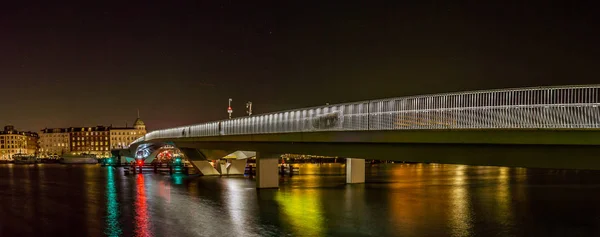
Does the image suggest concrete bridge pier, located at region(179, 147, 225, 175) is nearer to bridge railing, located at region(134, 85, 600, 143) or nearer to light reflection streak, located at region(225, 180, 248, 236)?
light reflection streak, located at region(225, 180, 248, 236)

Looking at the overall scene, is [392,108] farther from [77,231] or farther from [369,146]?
[77,231]

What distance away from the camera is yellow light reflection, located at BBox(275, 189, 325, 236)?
28019 mm

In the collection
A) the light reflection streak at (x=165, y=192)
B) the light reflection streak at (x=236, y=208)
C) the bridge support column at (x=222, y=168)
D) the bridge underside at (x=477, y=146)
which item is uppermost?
the bridge underside at (x=477, y=146)

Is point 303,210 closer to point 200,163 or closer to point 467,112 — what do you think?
point 467,112

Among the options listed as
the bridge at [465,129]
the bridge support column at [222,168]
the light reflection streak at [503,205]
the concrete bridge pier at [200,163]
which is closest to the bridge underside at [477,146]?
the bridge at [465,129]

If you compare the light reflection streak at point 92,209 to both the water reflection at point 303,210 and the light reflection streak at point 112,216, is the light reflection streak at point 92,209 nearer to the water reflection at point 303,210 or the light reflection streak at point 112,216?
the light reflection streak at point 112,216

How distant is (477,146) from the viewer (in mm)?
21766

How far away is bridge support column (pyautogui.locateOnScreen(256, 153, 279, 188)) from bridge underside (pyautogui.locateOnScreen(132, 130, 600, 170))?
15.2 m

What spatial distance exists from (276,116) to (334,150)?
12.0 meters

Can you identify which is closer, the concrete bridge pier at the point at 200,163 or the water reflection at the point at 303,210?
the water reflection at the point at 303,210

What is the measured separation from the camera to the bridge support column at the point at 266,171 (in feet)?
158

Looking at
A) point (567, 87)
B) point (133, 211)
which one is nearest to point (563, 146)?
point (567, 87)

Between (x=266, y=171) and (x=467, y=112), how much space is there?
2837 cm

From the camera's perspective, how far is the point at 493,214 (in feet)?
109
